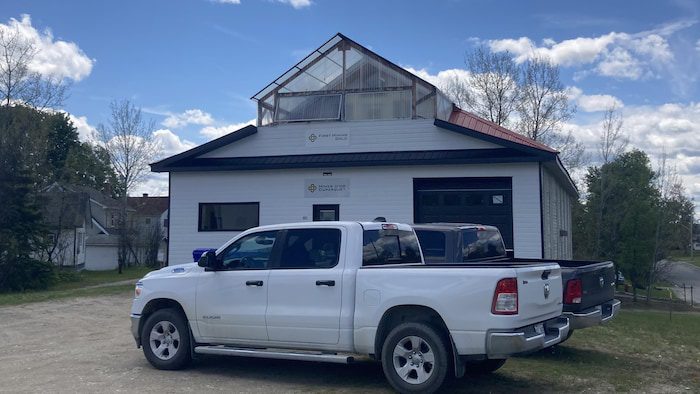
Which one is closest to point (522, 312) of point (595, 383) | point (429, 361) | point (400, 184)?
point (429, 361)

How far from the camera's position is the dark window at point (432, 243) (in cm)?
1029

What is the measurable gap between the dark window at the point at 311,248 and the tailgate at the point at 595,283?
3.28 m

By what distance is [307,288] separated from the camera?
26.5 feet

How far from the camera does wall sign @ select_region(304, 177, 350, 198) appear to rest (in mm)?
20047

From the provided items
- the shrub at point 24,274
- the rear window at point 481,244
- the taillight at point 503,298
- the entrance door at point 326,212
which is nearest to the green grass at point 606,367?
the taillight at point 503,298

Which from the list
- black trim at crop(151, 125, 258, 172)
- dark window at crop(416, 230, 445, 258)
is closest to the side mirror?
dark window at crop(416, 230, 445, 258)

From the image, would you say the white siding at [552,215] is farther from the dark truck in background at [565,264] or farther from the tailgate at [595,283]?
the tailgate at [595,283]

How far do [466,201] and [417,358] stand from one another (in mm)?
12074

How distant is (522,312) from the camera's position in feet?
23.0

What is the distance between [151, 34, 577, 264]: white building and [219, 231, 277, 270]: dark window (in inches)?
426

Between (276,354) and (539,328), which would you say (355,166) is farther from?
(539,328)

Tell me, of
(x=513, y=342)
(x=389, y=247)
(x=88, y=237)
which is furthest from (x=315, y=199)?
(x=88, y=237)

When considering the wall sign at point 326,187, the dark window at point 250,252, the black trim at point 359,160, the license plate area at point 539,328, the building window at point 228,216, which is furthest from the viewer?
the building window at point 228,216

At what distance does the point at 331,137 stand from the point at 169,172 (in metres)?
5.23
